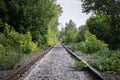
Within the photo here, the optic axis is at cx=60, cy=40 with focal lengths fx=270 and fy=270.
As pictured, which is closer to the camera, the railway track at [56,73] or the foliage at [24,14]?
the railway track at [56,73]

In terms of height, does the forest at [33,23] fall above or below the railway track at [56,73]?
above

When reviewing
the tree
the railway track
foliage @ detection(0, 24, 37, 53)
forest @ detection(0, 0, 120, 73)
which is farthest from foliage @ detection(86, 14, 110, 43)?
the railway track

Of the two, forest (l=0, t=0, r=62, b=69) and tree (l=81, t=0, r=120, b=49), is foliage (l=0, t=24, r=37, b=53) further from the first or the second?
tree (l=81, t=0, r=120, b=49)

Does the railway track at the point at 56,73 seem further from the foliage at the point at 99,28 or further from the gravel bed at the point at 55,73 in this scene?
the foliage at the point at 99,28

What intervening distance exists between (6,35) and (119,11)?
1213 cm

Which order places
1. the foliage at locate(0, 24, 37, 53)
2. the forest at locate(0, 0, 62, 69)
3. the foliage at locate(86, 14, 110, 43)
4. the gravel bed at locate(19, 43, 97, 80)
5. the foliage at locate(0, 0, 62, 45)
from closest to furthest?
the gravel bed at locate(19, 43, 97, 80), the foliage at locate(0, 24, 37, 53), the forest at locate(0, 0, 62, 69), the foliage at locate(0, 0, 62, 45), the foliage at locate(86, 14, 110, 43)

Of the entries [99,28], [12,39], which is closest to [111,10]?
[99,28]

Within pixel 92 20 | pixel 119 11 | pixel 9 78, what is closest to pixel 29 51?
pixel 119 11

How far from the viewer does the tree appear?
1114 inches

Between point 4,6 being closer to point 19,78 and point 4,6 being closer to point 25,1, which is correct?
point 25,1

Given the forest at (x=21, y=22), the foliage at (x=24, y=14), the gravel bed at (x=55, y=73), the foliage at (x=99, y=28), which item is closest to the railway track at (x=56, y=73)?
the gravel bed at (x=55, y=73)

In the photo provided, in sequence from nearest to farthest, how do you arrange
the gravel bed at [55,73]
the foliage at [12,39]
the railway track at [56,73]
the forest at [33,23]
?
the railway track at [56,73] < the gravel bed at [55,73] < the foliage at [12,39] < the forest at [33,23]

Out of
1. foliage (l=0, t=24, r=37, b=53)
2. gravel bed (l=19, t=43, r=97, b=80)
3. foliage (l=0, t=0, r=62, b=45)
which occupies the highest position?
foliage (l=0, t=0, r=62, b=45)

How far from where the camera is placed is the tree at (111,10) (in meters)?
28.3
